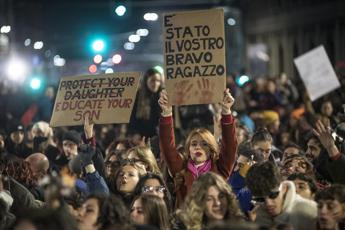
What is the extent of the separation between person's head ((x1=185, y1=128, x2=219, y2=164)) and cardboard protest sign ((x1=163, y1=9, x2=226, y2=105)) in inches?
48.4

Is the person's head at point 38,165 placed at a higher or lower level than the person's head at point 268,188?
higher

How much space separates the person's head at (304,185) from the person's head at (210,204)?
0.93m

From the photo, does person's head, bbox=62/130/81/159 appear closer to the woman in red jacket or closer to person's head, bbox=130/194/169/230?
the woman in red jacket

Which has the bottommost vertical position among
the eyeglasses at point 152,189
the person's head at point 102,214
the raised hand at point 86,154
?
the person's head at point 102,214

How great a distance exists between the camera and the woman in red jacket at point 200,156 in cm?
946

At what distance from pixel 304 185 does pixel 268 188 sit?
809 millimetres

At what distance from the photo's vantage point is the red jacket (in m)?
9.45

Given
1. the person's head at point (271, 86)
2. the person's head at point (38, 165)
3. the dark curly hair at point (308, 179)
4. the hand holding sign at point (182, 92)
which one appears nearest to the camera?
the dark curly hair at point (308, 179)

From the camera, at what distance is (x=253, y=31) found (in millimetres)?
60781

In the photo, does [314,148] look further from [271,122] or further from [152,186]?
[271,122]

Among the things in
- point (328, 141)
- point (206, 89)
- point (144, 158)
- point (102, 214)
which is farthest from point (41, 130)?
point (102, 214)

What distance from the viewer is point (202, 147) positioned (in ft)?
31.3

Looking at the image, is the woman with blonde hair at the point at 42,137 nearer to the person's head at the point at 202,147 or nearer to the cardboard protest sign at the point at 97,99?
the cardboard protest sign at the point at 97,99

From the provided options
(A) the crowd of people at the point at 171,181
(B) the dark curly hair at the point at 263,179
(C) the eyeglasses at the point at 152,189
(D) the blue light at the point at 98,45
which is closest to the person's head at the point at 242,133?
(A) the crowd of people at the point at 171,181
